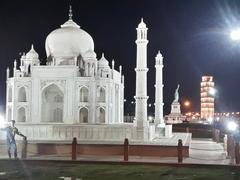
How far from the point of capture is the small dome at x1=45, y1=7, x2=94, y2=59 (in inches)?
1425

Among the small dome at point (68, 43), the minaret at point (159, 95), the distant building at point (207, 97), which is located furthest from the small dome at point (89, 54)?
the distant building at point (207, 97)

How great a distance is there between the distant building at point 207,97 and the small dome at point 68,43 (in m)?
48.0

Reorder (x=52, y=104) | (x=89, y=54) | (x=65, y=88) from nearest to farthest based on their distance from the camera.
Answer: (x=65, y=88) < (x=52, y=104) < (x=89, y=54)

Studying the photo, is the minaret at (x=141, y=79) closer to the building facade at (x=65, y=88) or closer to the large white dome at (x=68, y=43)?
the building facade at (x=65, y=88)

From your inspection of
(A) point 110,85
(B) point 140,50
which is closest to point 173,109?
(A) point 110,85

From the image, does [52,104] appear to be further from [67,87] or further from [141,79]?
[141,79]

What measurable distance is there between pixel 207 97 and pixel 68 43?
165ft

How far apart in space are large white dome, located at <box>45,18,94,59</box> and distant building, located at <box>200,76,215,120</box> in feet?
157

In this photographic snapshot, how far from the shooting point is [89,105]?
33.5 metres

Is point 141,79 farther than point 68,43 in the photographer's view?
No

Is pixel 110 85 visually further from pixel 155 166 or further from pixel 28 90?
pixel 155 166

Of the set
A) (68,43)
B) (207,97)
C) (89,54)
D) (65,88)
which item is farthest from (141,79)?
(207,97)

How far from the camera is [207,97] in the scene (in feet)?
271

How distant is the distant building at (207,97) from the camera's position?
81.6 metres
